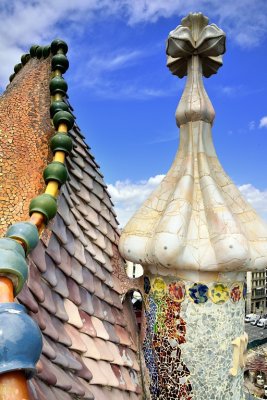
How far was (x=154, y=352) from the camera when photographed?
10.4 feet

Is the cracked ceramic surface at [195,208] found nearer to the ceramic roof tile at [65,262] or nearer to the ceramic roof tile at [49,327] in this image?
the ceramic roof tile at [65,262]

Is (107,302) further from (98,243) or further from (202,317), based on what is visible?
(202,317)

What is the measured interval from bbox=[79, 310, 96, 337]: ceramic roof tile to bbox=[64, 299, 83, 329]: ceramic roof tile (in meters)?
0.06

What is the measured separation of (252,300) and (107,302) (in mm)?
31193

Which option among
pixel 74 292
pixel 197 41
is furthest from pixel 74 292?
pixel 197 41

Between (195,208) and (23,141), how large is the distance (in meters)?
1.42

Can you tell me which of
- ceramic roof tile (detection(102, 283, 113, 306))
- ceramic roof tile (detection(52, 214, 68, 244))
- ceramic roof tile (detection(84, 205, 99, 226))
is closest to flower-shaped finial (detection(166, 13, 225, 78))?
ceramic roof tile (detection(84, 205, 99, 226))

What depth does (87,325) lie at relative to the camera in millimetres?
2705

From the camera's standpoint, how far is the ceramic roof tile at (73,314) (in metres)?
2.53

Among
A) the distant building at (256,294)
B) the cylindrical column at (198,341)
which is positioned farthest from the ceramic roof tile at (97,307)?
the distant building at (256,294)

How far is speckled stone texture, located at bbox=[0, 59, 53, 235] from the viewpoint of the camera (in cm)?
260

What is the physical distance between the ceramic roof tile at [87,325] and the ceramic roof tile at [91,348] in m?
0.03

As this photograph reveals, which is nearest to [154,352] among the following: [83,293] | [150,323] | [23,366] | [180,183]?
[150,323]

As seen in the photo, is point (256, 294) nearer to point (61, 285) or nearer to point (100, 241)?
point (100, 241)
